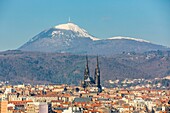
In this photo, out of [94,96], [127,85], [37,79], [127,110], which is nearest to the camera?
[127,110]

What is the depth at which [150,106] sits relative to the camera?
100188 millimetres

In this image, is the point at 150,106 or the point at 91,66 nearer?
the point at 150,106

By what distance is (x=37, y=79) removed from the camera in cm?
19262

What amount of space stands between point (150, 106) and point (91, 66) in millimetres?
95002

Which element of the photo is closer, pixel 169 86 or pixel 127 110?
pixel 127 110

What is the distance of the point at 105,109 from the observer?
87.8m

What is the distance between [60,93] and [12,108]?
40.7 m

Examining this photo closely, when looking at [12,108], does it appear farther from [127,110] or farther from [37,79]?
[37,79]

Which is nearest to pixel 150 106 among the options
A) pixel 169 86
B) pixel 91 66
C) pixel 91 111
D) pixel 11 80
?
pixel 91 111

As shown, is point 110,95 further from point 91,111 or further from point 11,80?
point 11,80

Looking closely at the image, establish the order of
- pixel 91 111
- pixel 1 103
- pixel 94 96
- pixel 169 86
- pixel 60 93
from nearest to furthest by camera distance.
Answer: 1. pixel 1 103
2. pixel 91 111
3. pixel 94 96
4. pixel 60 93
5. pixel 169 86

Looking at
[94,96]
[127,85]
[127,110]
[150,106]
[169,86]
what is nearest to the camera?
[127,110]

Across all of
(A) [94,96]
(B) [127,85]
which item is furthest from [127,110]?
Result: (B) [127,85]

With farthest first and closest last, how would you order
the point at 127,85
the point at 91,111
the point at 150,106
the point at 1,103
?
the point at 127,85
the point at 150,106
the point at 91,111
the point at 1,103
